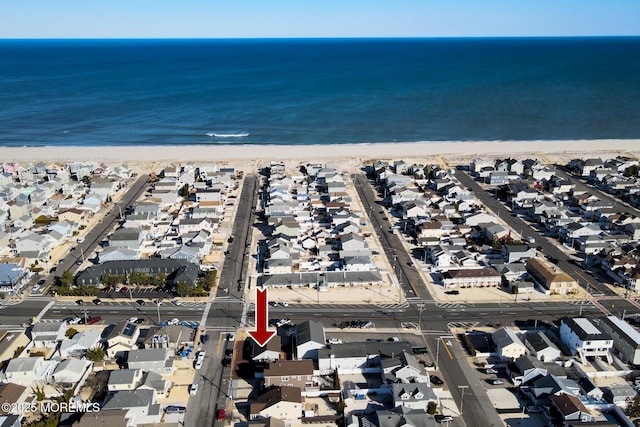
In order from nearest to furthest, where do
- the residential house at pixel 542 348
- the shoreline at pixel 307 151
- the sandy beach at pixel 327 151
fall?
the residential house at pixel 542 348 < the sandy beach at pixel 327 151 < the shoreline at pixel 307 151

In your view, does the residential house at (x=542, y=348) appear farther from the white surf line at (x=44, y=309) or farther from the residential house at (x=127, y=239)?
the residential house at (x=127, y=239)

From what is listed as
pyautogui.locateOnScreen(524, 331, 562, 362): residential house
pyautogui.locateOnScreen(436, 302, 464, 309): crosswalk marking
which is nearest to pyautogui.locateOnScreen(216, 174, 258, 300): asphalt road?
pyautogui.locateOnScreen(436, 302, 464, 309): crosswalk marking

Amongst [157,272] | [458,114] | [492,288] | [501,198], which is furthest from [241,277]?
[458,114]

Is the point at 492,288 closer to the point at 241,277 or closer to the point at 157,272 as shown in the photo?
the point at 241,277

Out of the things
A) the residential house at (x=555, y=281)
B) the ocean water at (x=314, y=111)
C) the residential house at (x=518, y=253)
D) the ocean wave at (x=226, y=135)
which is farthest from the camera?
the ocean water at (x=314, y=111)

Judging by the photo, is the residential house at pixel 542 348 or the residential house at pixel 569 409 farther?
the residential house at pixel 542 348

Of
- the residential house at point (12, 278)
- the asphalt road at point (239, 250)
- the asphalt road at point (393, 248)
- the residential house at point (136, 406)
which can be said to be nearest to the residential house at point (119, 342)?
the residential house at point (136, 406)
